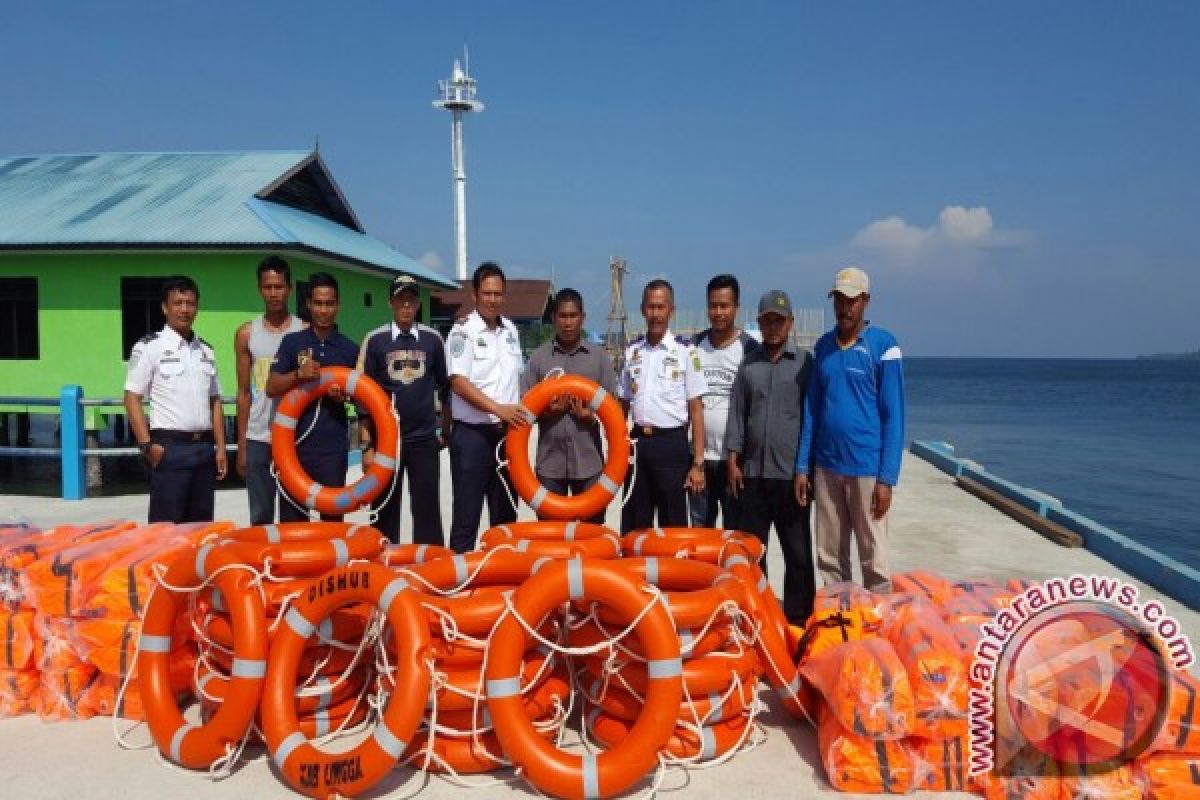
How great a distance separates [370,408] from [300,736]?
5.02 ft

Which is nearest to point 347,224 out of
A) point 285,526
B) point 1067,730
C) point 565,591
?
point 285,526

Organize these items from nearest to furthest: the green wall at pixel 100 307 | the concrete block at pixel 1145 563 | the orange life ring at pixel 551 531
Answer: the orange life ring at pixel 551 531
the concrete block at pixel 1145 563
the green wall at pixel 100 307

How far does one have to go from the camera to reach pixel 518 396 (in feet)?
13.3

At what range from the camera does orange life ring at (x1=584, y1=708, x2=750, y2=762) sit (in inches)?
103

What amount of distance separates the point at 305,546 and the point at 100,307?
9454mm

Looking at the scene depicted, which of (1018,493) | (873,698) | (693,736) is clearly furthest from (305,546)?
(1018,493)

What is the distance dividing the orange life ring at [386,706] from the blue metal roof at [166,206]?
768 cm

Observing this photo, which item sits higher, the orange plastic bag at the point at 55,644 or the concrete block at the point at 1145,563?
the orange plastic bag at the point at 55,644

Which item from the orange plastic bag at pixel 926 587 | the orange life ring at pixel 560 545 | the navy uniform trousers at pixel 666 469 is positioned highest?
the navy uniform trousers at pixel 666 469

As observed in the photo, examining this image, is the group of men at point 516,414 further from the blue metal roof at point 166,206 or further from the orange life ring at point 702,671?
the blue metal roof at point 166,206

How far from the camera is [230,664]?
2777mm

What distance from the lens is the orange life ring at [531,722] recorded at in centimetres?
235

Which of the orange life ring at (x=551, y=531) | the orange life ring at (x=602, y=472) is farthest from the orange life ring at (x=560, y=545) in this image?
the orange life ring at (x=602, y=472)

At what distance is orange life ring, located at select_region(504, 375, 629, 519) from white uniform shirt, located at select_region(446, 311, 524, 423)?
247 mm
